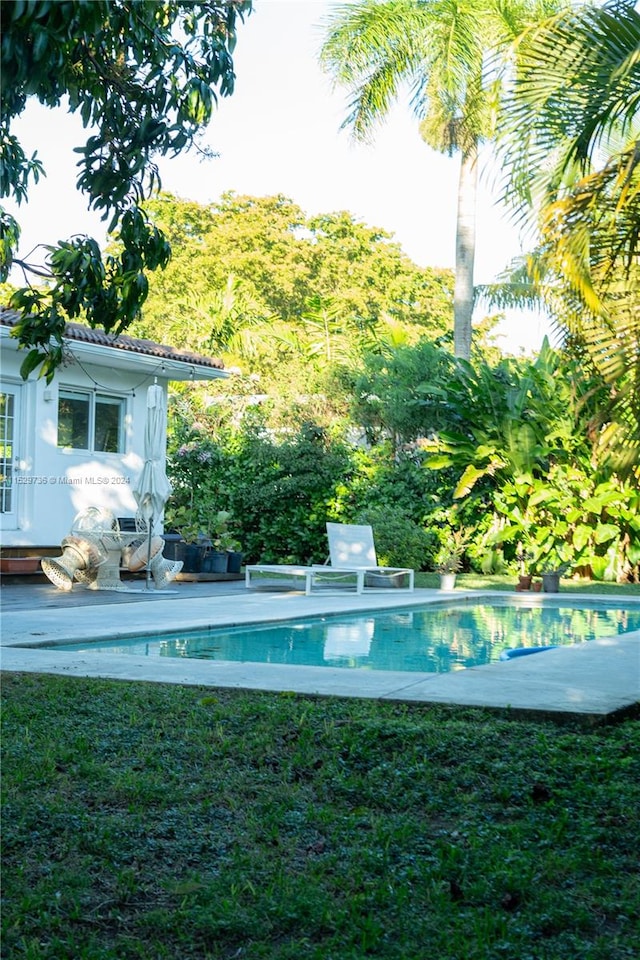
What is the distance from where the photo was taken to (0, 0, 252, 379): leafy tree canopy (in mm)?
4250

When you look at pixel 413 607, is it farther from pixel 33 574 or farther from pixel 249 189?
pixel 249 189

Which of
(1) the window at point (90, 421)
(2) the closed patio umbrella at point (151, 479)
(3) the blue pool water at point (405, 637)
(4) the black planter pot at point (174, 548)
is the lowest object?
(3) the blue pool water at point (405, 637)

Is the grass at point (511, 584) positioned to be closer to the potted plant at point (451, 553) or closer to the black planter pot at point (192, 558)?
the potted plant at point (451, 553)

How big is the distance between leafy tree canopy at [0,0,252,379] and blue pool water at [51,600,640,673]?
4.66 m

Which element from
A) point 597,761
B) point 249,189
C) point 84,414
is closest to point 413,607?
point 84,414

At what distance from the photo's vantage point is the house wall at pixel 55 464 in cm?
1638

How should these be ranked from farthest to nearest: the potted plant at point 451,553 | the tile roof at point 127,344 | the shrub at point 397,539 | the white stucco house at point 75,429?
the potted plant at point 451,553
the shrub at point 397,539
the white stucco house at point 75,429
the tile roof at point 127,344

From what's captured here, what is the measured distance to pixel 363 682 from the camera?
257 inches

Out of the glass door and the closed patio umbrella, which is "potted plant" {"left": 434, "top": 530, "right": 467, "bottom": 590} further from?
the glass door

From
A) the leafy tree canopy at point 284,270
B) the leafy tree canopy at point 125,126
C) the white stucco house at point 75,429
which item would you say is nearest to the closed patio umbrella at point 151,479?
the white stucco house at point 75,429

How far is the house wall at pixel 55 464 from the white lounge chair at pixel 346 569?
3029mm

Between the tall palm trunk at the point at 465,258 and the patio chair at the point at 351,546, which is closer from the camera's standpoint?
the patio chair at the point at 351,546

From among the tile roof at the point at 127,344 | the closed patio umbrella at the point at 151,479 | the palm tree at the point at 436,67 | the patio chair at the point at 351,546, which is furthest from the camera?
the palm tree at the point at 436,67

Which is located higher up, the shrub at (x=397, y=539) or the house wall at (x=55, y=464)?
the house wall at (x=55, y=464)
